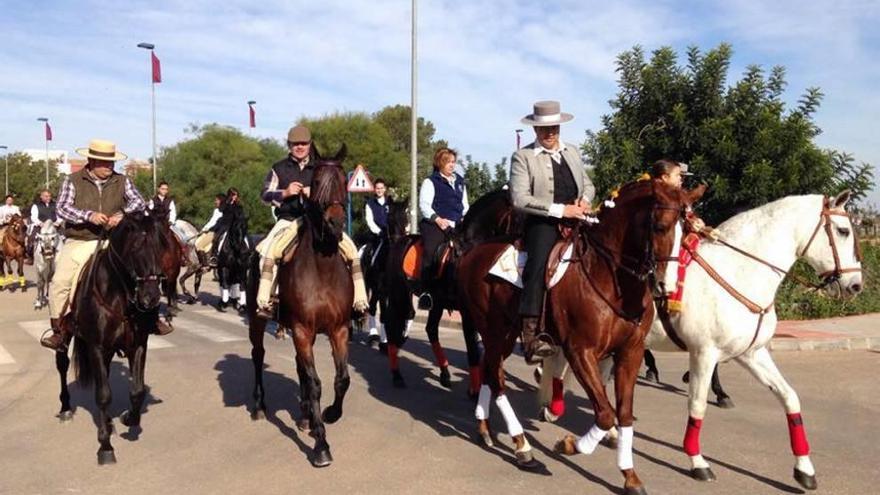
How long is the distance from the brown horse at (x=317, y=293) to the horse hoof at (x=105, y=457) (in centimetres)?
164

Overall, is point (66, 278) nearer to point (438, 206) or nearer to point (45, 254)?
point (438, 206)

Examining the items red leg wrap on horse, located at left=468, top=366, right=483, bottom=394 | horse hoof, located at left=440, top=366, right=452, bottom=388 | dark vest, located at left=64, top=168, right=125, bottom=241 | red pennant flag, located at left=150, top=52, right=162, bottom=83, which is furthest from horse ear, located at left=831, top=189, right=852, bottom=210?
red pennant flag, located at left=150, top=52, right=162, bottom=83

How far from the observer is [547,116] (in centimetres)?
642

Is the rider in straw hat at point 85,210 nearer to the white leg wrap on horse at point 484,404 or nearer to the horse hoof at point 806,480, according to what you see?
the white leg wrap on horse at point 484,404

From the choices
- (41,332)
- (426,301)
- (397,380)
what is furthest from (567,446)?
(41,332)

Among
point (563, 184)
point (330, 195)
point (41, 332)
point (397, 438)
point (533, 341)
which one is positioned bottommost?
point (41, 332)

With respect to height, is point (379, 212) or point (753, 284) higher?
point (379, 212)

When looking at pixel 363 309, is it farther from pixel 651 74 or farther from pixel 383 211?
pixel 651 74

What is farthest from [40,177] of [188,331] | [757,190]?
Result: [757,190]

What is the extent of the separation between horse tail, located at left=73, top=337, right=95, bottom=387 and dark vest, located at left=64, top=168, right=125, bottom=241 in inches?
41.3

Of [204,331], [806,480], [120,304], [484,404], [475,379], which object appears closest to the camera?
[806,480]

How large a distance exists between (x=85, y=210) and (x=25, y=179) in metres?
77.2

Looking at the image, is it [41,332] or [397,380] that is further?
[41,332]

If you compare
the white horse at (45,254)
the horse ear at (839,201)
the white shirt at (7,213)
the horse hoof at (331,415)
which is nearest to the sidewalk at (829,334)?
the horse ear at (839,201)
